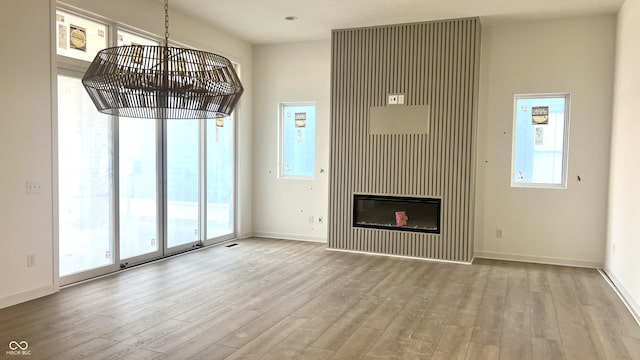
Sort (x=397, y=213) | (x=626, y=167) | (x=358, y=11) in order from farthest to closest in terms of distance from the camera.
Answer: (x=397, y=213) < (x=358, y=11) < (x=626, y=167)

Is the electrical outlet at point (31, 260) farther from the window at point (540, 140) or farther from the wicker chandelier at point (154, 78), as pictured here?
the window at point (540, 140)

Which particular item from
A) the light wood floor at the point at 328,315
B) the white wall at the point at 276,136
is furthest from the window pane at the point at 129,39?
the light wood floor at the point at 328,315

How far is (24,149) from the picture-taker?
4.36 m

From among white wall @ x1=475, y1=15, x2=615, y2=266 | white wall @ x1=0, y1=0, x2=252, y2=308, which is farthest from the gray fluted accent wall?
white wall @ x1=0, y1=0, x2=252, y2=308

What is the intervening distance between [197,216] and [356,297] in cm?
322

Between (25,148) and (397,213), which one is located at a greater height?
(25,148)

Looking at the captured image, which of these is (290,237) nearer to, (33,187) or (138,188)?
(138,188)

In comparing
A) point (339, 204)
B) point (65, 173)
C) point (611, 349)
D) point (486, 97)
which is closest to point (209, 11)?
point (65, 173)

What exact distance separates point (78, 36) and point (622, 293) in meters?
6.35

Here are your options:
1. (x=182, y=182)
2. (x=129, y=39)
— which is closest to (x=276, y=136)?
(x=182, y=182)

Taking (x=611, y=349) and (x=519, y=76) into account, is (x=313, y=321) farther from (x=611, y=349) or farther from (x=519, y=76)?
(x=519, y=76)

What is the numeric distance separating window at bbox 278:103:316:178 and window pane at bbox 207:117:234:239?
2.94 ft

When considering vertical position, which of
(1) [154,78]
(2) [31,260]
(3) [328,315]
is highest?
(1) [154,78]

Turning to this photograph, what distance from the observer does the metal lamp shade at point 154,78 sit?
309cm
